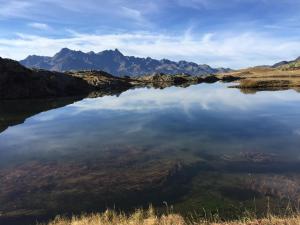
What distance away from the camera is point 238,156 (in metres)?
36.2

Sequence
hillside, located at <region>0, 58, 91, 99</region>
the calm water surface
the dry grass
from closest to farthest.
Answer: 1. the dry grass
2. the calm water surface
3. hillside, located at <region>0, 58, 91, 99</region>

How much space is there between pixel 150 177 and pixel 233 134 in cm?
1944

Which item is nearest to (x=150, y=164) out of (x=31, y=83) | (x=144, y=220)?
(x=144, y=220)

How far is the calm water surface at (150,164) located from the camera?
84.7ft

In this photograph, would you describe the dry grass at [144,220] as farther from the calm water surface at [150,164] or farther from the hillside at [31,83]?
the hillside at [31,83]

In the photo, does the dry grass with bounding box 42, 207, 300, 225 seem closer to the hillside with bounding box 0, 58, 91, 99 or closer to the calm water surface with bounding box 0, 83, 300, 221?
the calm water surface with bounding box 0, 83, 300, 221

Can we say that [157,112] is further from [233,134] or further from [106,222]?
[106,222]

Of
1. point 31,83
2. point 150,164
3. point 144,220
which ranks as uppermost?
point 31,83

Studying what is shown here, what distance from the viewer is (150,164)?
35.0m

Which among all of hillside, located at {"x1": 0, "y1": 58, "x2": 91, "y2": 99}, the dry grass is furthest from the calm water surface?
hillside, located at {"x1": 0, "y1": 58, "x2": 91, "y2": 99}

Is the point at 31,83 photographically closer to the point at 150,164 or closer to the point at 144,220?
the point at 150,164

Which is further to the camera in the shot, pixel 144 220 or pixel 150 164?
pixel 150 164

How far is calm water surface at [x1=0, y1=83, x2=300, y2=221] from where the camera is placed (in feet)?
84.7

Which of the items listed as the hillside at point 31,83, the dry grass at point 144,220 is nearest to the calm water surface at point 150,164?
the dry grass at point 144,220
